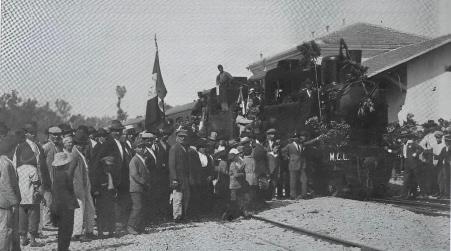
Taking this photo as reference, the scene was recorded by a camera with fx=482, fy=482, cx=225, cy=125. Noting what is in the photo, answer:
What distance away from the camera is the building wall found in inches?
641

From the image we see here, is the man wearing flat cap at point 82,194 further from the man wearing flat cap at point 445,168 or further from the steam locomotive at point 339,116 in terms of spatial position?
the man wearing flat cap at point 445,168

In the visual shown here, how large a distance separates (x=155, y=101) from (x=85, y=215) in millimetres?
5017

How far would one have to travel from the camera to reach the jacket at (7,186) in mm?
5973

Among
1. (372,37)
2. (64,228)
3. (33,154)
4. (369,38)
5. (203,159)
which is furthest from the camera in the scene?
(372,37)

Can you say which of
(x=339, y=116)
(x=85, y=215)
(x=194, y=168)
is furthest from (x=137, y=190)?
(x=339, y=116)

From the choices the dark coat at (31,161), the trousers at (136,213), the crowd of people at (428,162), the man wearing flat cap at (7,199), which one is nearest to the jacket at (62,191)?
the man wearing flat cap at (7,199)

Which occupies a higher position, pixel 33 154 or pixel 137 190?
pixel 33 154

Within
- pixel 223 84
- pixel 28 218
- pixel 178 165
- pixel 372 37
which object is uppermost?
pixel 372 37

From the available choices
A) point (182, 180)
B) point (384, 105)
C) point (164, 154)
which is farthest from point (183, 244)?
point (384, 105)

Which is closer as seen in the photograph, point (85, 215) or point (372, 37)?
point (85, 215)

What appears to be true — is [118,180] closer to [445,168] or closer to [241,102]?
[241,102]

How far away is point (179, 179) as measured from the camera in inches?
358

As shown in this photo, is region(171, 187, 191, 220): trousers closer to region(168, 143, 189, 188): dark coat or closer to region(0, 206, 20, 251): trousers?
region(168, 143, 189, 188): dark coat

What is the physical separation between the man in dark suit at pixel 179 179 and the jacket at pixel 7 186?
11.2ft
